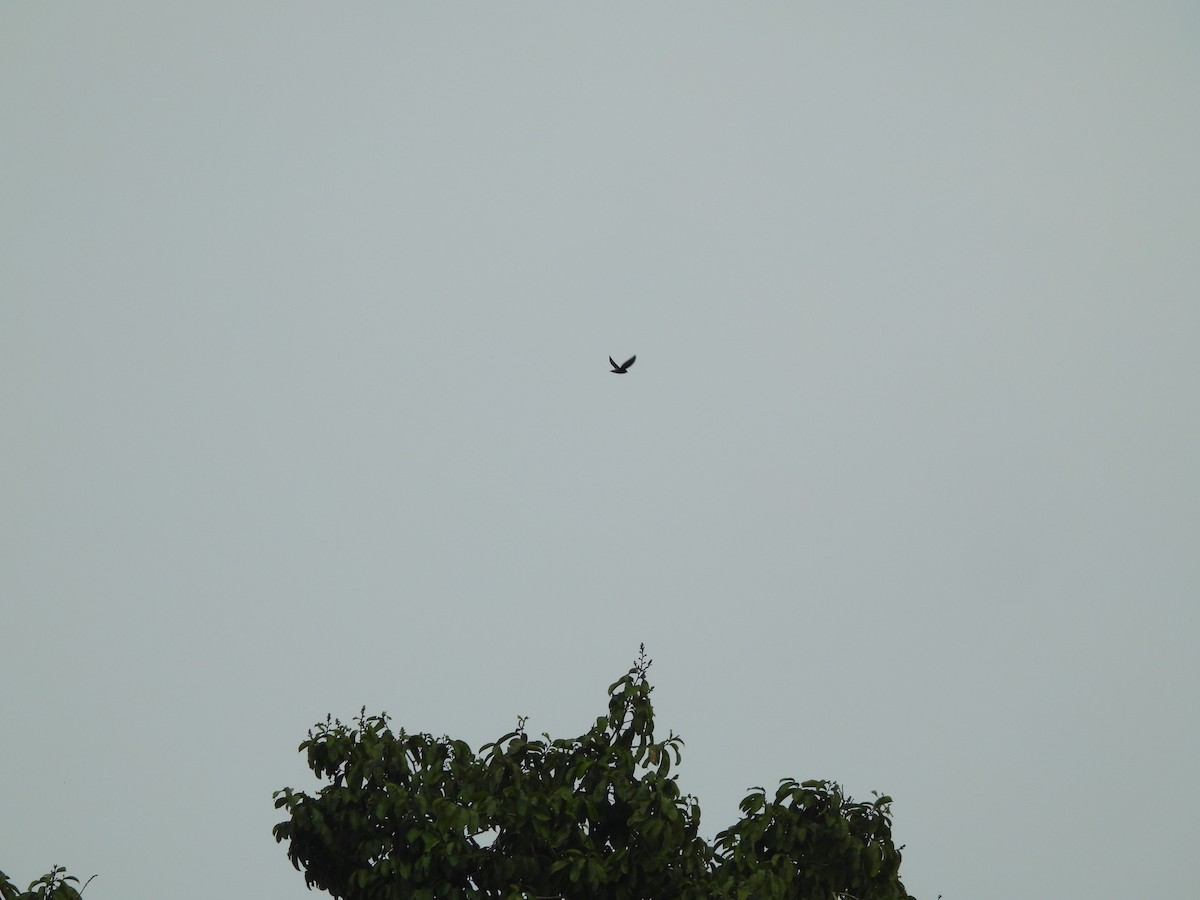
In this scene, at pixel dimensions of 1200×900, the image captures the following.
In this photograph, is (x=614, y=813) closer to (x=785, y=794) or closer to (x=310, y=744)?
(x=785, y=794)

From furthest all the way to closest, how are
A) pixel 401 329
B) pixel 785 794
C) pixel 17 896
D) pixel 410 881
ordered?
pixel 401 329 → pixel 785 794 → pixel 410 881 → pixel 17 896

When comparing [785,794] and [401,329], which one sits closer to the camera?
[785,794]

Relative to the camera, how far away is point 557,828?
1341cm

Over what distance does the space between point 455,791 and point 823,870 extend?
3401mm

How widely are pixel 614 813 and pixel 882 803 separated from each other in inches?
100

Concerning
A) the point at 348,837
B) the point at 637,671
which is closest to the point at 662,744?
the point at 637,671

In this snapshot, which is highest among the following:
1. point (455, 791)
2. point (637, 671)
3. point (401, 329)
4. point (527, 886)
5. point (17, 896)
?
point (401, 329)

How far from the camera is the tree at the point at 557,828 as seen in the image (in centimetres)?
1313

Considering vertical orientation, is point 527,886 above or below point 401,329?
below

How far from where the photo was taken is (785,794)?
1414cm

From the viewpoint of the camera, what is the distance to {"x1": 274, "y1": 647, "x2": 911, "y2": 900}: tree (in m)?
13.1

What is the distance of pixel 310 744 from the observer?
1403 cm

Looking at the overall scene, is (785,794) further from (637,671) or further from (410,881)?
(410,881)

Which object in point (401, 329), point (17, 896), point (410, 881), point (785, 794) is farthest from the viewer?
point (401, 329)
